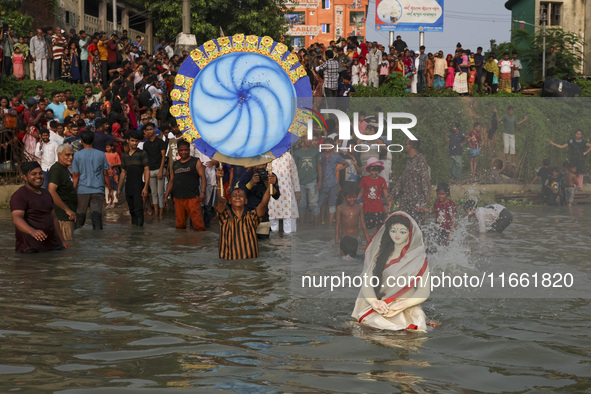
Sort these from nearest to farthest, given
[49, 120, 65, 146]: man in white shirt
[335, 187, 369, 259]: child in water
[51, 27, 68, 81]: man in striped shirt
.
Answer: [335, 187, 369, 259]: child in water, [49, 120, 65, 146]: man in white shirt, [51, 27, 68, 81]: man in striped shirt

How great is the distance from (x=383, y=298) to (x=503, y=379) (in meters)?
1.56

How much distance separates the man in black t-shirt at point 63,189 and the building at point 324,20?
212ft

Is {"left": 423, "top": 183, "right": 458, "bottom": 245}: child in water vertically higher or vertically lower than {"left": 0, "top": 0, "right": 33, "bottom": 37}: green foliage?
lower

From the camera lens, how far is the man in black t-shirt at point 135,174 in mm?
13703

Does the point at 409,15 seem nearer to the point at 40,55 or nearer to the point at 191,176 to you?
the point at 40,55

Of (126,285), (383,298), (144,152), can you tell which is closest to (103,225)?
(144,152)

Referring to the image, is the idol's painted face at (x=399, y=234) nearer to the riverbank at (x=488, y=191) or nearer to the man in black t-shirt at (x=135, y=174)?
the man in black t-shirt at (x=135, y=174)

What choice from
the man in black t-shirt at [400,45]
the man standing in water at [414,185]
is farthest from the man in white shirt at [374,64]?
the man standing in water at [414,185]

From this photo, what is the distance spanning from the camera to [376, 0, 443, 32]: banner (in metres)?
34.0

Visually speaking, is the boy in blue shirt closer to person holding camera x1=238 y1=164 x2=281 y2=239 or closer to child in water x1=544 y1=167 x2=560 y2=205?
person holding camera x1=238 y1=164 x2=281 y2=239

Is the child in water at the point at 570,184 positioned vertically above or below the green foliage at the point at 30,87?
below

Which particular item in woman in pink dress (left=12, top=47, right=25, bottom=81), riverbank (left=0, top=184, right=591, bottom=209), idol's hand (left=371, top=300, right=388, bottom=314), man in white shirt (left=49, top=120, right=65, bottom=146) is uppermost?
woman in pink dress (left=12, top=47, right=25, bottom=81)

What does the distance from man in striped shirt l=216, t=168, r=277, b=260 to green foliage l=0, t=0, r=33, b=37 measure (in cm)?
2078

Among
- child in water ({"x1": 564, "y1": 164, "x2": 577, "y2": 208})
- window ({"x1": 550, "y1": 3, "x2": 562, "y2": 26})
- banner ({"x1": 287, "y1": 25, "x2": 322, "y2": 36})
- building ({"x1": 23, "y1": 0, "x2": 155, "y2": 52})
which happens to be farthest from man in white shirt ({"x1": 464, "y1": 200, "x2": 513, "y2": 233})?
banner ({"x1": 287, "y1": 25, "x2": 322, "y2": 36})
